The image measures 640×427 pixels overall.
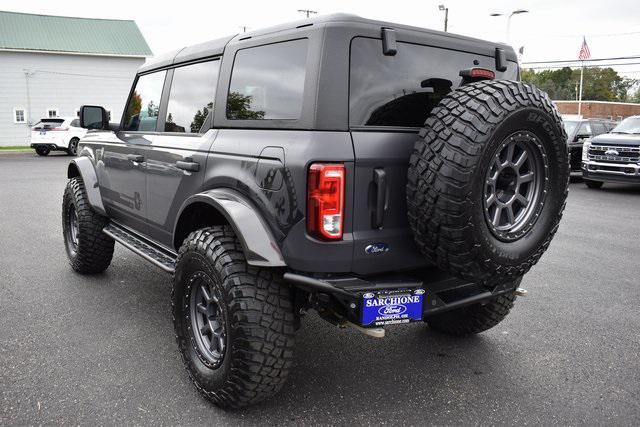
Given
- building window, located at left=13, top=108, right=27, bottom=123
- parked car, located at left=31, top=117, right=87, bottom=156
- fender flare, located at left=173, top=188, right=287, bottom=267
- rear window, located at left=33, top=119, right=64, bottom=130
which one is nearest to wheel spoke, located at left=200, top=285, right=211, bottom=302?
fender flare, located at left=173, top=188, right=287, bottom=267

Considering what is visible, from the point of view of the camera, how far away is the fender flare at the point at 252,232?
2.66m

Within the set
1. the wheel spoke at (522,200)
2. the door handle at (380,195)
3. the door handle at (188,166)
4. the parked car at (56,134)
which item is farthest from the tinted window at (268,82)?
the parked car at (56,134)

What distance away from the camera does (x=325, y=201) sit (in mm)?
2562

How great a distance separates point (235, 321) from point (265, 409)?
23.9 inches

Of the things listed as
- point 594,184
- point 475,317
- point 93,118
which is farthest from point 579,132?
point 93,118

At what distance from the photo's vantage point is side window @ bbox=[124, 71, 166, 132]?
4.23 m

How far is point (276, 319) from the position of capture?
2.75 metres

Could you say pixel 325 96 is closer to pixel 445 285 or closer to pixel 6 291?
pixel 445 285

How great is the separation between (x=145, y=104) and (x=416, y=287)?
2859 mm

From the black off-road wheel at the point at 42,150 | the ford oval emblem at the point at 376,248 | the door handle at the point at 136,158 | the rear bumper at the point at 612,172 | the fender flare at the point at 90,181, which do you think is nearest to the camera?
the ford oval emblem at the point at 376,248

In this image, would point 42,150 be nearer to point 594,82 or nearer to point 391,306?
point 391,306

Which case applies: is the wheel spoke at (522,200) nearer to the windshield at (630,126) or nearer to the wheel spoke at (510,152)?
the wheel spoke at (510,152)

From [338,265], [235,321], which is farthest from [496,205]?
[235,321]

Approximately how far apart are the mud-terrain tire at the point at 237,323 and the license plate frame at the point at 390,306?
17.4 inches
